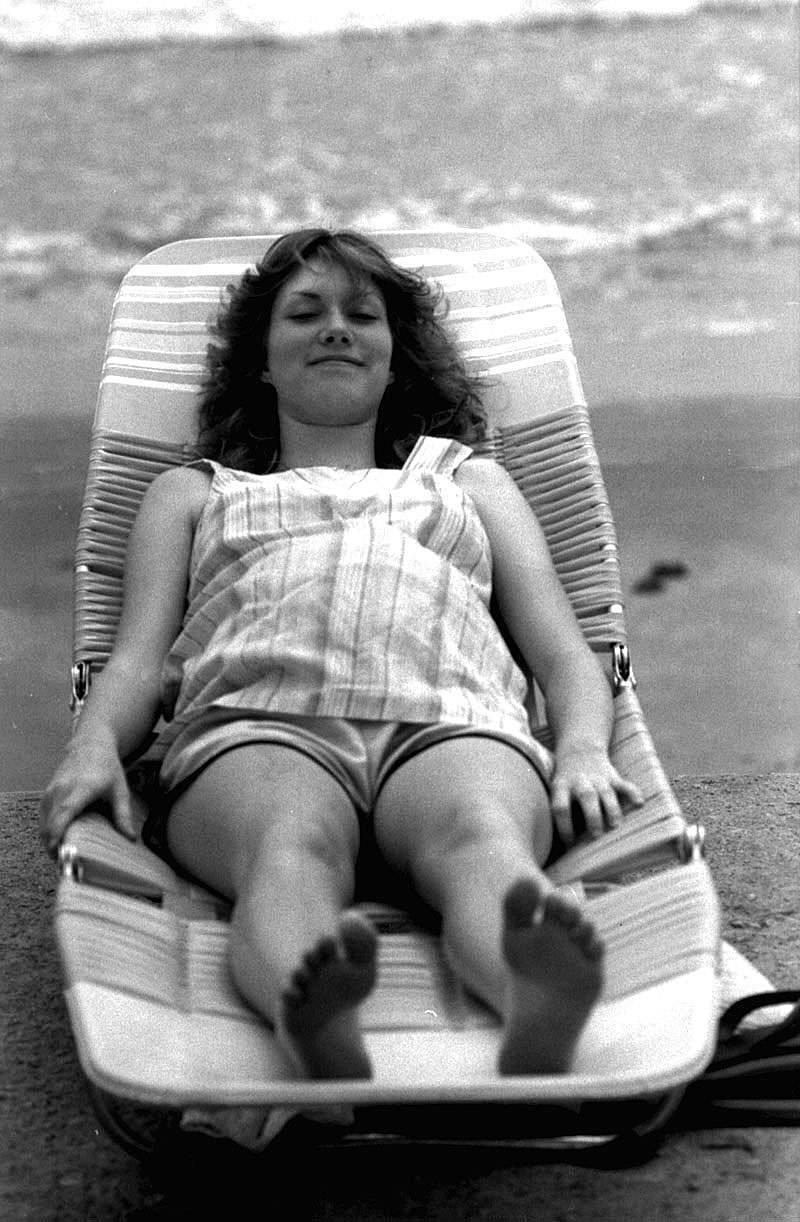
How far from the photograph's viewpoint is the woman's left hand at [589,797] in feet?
7.03

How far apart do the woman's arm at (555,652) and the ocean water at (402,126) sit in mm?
2379

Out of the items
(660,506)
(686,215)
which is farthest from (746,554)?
(686,215)

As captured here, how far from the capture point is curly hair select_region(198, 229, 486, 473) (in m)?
2.71

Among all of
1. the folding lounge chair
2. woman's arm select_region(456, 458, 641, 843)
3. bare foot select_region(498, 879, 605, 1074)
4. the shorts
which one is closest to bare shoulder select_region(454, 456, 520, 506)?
woman's arm select_region(456, 458, 641, 843)

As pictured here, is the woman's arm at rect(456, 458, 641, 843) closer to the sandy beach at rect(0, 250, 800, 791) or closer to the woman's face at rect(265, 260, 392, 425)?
the woman's face at rect(265, 260, 392, 425)

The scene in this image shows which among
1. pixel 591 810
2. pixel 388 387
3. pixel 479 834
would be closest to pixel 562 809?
pixel 591 810

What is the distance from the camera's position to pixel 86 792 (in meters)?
2.13

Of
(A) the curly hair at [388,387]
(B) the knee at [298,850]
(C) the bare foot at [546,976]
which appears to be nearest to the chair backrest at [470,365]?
(A) the curly hair at [388,387]

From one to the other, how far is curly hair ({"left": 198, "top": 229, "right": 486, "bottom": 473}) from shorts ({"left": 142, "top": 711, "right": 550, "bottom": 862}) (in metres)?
0.61

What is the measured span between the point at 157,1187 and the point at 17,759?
6.78 ft

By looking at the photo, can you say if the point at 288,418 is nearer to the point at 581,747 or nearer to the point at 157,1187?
the point at 581,747

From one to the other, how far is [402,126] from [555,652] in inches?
107

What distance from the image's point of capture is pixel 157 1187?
2.01m

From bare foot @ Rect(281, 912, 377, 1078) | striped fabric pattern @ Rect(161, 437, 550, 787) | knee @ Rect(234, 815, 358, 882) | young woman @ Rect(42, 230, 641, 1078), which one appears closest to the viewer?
bare foot @ Rect(281, 912, 377, 1078)
